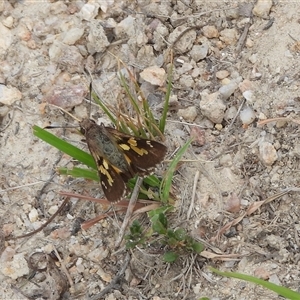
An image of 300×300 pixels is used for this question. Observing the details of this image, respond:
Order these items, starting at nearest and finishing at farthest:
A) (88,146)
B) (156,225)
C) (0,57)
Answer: (156,225) < (88,146) < (0,57)

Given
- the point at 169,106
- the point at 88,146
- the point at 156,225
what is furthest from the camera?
the point at 169,106

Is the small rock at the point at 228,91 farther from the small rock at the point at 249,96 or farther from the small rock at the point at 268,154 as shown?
the small rock at the point at 268,154

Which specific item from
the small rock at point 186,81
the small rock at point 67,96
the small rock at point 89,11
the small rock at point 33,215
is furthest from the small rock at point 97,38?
the small rock at point 33,215

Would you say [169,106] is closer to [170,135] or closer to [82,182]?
[170,135]

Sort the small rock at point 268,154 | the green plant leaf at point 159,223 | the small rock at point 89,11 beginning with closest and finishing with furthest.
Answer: the green plant leaf at point 159,223 < the small rock at point 268,154 < the small rock at point 89,11

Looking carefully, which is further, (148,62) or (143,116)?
(148,62)

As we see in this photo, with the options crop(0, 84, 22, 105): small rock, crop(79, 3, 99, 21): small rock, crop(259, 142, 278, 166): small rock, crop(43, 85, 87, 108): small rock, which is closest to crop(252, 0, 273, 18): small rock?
crop(259, 142, 278, 166): small rock

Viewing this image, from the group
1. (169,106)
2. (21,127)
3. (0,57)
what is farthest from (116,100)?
(0,57)
